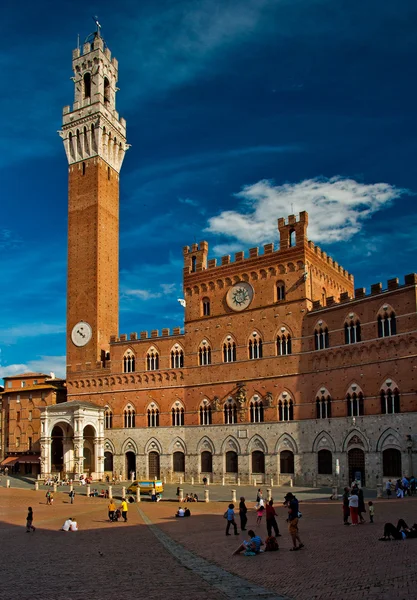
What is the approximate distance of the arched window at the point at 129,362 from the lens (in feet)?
185

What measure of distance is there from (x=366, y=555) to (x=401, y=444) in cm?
2303

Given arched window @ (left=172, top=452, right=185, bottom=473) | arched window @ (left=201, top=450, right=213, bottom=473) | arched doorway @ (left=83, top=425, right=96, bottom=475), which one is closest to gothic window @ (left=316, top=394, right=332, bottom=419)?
arched window @ (left=201, top=450, right=213, bottom=473)

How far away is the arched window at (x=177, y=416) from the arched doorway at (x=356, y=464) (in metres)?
15.8

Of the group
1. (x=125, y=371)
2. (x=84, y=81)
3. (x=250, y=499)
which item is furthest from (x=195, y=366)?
(x=84, y=81)

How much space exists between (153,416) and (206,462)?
6.57 meters

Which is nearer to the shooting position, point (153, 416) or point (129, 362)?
point (153, 416)

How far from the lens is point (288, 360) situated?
4700cm

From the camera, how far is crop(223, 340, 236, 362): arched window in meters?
50.5

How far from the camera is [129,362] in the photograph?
5656cm

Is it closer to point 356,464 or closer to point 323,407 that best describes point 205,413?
point 323,407

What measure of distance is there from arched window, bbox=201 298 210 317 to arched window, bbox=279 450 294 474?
13.2 meters

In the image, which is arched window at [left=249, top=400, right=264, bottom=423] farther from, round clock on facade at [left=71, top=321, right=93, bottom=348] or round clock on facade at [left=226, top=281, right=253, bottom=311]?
round clock on facade at [left=71, top=321, right=93, bottom=348]

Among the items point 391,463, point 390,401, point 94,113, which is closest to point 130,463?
point 391,463

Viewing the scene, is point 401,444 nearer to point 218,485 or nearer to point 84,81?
point 218,485
